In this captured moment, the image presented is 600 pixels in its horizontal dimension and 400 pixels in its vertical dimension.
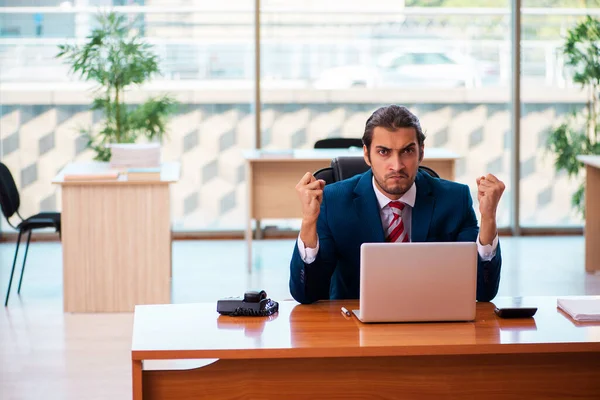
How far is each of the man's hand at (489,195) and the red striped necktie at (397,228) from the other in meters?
0.36

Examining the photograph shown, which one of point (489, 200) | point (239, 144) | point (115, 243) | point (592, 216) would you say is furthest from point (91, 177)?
point (592, 216)

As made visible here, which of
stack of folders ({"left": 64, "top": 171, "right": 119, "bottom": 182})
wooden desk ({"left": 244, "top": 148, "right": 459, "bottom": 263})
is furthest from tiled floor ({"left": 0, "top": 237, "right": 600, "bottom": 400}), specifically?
stack of folders ({"left": 64, "top": 171, "right": 119, "bottom": 182})

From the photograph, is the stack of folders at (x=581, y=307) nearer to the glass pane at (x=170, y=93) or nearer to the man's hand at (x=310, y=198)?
the man's hand at (x=310, y=198)

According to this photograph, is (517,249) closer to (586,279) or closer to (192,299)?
(586,279)

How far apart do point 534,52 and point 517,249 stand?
1724mm

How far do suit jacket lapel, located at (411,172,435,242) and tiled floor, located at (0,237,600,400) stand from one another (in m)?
1.72

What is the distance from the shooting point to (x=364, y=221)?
312 centimetres

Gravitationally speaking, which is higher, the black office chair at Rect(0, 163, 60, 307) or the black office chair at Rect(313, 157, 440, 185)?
the black office chair at Rect(313, 157, 440, 185)

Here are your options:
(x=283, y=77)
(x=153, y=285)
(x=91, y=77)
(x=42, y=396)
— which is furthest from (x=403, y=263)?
(x=283, y=77)

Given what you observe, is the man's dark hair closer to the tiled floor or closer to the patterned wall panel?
the tiled floor

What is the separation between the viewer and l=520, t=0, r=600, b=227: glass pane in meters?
7.96

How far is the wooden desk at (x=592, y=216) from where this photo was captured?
6.62 meters

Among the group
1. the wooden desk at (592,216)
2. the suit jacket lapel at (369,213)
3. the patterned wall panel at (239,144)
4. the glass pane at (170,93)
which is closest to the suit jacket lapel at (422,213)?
the suit jacket lapel at (369,213)

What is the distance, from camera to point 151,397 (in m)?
2.58
